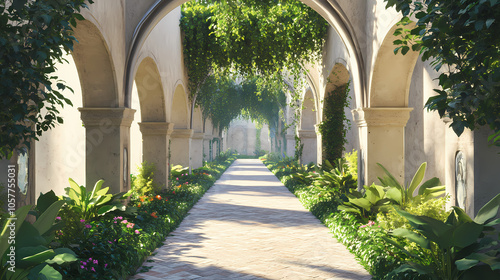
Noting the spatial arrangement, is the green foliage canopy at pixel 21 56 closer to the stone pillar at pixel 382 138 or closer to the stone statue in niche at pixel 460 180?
the stone statue in niche at pixel 460 180

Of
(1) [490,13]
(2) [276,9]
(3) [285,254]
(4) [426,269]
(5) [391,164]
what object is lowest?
(3) [285,254]

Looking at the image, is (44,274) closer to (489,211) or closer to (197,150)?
(489,211)

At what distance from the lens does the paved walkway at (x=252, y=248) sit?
16.7 ft

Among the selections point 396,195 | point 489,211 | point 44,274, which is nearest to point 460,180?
point 489,211

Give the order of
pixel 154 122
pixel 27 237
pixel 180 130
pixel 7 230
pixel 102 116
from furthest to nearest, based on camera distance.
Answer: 1. pixel 180 130
2. pixel 154 122
3. pixel 102 116
4. pixel 27 237
5. pixel 7 230

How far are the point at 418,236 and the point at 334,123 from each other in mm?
8094

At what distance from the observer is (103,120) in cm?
727

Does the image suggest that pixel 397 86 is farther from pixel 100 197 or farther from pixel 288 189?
pixel 288 189

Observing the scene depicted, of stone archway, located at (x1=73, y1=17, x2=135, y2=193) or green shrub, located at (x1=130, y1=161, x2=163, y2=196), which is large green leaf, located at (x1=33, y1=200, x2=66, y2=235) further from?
green shrub, located at (x1=130, y1=161, x2=163, y2=196)

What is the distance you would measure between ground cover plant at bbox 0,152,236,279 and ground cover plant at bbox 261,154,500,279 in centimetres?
273

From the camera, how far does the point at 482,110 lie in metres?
3.06

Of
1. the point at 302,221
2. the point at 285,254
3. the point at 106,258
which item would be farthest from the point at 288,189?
the point at 106,258

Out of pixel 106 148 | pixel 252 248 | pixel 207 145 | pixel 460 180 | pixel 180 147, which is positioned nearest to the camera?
pixel 460 180

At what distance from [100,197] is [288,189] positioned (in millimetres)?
8894
